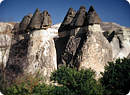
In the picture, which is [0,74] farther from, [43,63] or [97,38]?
[97,38]

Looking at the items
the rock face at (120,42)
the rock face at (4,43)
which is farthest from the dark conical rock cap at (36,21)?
the rock face at (120,42)

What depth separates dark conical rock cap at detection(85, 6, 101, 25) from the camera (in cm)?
1055

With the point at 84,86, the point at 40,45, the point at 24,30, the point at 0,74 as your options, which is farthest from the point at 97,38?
the point at 0,74

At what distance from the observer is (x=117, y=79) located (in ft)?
25.6

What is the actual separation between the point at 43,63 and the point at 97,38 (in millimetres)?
2816

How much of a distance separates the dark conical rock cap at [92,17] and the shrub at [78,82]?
300cm

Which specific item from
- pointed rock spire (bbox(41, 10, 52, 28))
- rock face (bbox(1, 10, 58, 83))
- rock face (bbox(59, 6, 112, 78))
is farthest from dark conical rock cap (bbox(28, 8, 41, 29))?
rock face (bbox(59, 6, 112, 78))

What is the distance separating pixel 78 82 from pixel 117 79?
54.6 inches

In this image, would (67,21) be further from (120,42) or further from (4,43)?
(120,42)

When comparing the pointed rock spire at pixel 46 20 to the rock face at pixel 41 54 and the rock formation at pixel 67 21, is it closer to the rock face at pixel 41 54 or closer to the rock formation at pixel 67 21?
the rock face at pixel 41 54

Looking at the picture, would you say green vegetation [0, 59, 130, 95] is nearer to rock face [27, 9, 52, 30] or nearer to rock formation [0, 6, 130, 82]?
rock formation [0, 6, 130, 82]

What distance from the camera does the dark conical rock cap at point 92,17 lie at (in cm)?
1055

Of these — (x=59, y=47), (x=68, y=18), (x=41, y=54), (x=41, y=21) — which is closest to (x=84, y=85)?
(x=41, y=54)

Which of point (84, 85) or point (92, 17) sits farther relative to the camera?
point (92, 17)
